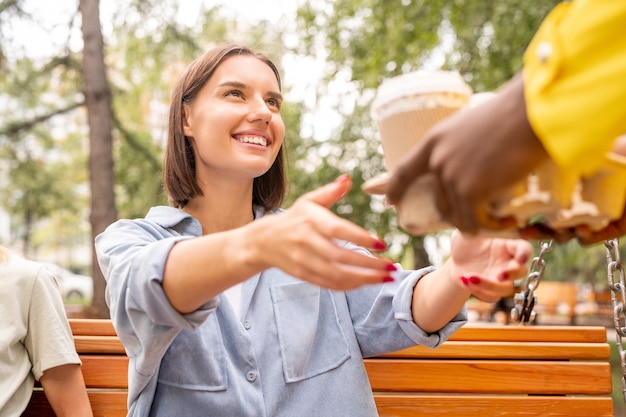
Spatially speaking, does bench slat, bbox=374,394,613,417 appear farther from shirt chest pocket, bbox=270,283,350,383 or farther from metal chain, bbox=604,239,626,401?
shirt chest pocket, bbox=270,283,350,383

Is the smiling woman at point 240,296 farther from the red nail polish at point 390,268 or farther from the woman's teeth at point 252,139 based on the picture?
the red nail polish at point 390,268

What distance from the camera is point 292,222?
1.01 m

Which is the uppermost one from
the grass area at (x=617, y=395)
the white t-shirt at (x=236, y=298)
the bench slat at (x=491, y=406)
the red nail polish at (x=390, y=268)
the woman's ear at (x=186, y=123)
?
the woman's ear at (x=186, y=123)

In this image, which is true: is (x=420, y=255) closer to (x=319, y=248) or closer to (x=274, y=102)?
(x=274, y=102)

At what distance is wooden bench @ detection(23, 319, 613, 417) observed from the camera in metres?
2.39

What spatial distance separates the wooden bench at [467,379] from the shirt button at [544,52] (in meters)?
1.76

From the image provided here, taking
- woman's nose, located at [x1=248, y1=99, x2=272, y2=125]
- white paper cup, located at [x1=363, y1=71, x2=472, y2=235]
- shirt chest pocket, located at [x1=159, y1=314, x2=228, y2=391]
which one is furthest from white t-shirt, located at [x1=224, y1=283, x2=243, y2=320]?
white paper cup, located at [x1=363, y1=71, x2=472, y2=235]

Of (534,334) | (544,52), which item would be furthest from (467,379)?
(544,52)

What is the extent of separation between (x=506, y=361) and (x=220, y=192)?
49.5 inches

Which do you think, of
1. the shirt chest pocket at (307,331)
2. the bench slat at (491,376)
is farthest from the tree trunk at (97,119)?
the shirt chest pocket at (307,331)

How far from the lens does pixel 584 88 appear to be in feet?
2.55

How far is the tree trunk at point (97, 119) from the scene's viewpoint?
24.3ft

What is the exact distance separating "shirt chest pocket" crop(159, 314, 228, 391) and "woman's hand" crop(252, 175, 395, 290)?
0.83 meters

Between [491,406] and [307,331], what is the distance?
90 cm
